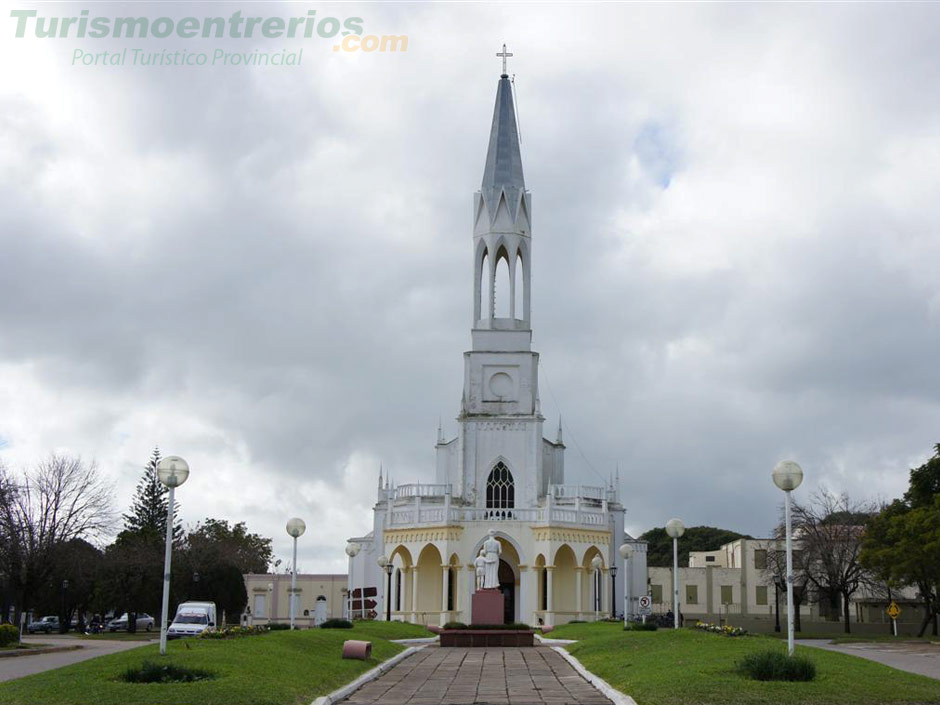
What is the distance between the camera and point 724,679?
16.1 m

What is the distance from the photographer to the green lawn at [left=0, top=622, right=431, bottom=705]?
1438cm

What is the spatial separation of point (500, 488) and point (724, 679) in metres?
39.2

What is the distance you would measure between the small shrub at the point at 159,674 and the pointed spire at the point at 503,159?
1728 inches

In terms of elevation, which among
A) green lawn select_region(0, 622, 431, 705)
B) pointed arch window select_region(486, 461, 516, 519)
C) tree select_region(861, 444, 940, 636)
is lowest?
green lawn select_region(0, 622, 431, 705)

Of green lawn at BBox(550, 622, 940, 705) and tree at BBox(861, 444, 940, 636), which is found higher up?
tree at BBox(861, 444, 940, 636)

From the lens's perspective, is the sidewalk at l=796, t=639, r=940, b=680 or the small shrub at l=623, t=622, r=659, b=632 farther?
the small shrub at l=623, t=622, r=659, b=632

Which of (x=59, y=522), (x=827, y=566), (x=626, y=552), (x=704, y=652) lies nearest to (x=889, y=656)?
(x=626, y=552)

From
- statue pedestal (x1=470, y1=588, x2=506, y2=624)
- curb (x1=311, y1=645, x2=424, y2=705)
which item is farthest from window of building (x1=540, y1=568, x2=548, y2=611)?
curb (x1=311, y1=645, x2=424, y2=705)

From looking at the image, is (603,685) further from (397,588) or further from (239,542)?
(239,542)

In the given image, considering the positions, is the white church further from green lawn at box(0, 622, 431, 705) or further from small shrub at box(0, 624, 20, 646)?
green lawn at box(0, 622, 431, 705)

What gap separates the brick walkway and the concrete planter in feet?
15.1

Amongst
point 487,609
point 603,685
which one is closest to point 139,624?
point 487,609

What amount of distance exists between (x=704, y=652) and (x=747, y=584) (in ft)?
196

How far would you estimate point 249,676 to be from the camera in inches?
658
